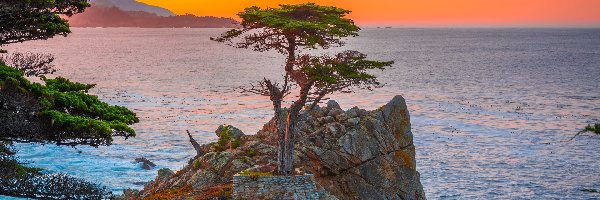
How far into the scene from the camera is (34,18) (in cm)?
1767

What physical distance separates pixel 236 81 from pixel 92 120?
11546cm

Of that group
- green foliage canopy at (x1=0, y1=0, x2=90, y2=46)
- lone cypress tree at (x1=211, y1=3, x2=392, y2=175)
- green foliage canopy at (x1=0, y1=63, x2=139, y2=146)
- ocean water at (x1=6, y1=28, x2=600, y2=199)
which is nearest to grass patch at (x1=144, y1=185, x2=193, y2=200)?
lone cypress tree at (x1=211, y1=3, x2=392, y2=175)

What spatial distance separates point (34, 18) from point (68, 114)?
3.01 metres

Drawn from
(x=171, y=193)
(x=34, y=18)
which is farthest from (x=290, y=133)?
(x=34, y=18)

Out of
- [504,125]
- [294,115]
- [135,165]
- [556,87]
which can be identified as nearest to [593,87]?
[556,87]

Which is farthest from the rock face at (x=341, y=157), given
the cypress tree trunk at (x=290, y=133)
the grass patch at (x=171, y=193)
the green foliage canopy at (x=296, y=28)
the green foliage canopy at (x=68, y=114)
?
the green foliage canopy at (x=68, y=114)

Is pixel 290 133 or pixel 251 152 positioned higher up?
pixel 290 133

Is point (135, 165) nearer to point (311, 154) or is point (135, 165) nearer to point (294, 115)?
point (311, 154)

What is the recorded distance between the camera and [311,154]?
36.4m

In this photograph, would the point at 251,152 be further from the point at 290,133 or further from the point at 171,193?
the point at 290,133

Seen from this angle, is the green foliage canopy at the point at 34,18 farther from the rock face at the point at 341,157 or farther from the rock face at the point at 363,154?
the rock face at the point at 363,154

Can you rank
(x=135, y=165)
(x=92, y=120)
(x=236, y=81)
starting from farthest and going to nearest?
(x=236, y=81) < (x=135, y=165) < (x=92, y=120)

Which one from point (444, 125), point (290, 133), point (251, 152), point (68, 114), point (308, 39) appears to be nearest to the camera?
point (68, 114)

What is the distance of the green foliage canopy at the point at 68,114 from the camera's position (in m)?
16.2
